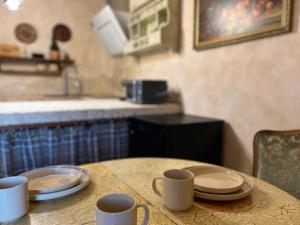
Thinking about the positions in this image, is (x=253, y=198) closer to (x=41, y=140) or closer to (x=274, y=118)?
(x=274, y=118)

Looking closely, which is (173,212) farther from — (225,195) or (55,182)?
(55,182)

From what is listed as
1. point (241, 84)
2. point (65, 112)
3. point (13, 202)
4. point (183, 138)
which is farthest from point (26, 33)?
point (13, 202)

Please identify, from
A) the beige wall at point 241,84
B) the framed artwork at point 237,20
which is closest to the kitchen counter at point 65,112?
the beige wall at point 241,84

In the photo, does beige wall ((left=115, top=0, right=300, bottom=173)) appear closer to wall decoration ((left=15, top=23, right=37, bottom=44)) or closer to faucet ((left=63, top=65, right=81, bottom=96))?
faucet ((left=63, top=65, right=81, bottom=96))

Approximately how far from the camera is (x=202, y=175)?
0.88m

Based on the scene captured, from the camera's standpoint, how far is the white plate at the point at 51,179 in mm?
740

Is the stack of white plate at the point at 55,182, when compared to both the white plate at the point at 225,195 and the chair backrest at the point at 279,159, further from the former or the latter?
the chair backrest at the point at 279,159

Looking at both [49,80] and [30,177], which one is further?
[49,80]

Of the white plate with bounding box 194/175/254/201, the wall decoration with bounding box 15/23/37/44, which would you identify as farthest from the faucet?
the white plate with bounding box 194/175/254/201

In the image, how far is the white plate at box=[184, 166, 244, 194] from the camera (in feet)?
2.42

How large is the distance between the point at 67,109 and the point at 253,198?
5.20ft

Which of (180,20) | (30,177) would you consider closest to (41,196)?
(30,177)

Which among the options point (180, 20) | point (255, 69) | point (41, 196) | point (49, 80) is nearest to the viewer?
point (41, 196)

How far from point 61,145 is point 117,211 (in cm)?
158
